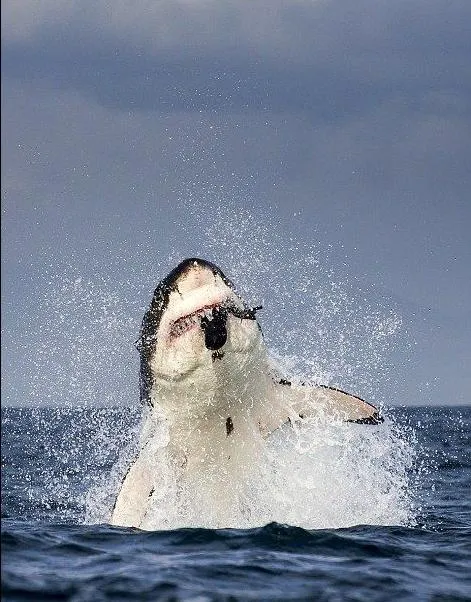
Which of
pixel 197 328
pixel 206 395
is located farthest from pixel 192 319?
pixel 206 395

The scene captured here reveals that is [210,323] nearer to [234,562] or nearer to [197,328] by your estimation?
[197,328]

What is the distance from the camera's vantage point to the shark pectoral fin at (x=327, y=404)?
1477 cm

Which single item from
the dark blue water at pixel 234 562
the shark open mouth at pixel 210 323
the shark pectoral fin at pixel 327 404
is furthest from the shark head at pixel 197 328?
the dark blue water at pixel 234 562

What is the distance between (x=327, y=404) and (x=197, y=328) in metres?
3.47

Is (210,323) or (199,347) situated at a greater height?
(210,323)

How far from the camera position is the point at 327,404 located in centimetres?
1512

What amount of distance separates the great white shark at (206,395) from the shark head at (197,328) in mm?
12

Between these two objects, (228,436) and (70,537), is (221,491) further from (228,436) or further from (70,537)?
(70,537)

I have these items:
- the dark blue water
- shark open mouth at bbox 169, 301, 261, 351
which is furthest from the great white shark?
the dark blue water

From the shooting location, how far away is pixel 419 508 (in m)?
20.7

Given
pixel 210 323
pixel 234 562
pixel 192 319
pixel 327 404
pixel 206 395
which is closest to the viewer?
→ pixel 234 562

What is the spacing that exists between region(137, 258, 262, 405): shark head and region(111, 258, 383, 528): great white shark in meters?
0.01

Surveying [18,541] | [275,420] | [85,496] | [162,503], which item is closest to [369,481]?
[275,420]

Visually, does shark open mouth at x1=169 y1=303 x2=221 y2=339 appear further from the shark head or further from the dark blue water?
the dark blue water
